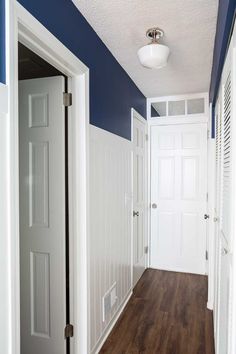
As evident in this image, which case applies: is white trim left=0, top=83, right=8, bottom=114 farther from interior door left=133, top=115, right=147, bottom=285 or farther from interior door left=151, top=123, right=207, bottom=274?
interior door left=151, top=123, right=207, bottom=274

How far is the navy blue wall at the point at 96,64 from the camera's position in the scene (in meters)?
1.43

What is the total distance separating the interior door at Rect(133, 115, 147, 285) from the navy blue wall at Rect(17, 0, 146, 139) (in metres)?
0.37

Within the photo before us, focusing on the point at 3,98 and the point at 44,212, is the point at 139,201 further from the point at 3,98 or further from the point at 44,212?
the point at 3,98

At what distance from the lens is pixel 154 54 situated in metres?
1.91

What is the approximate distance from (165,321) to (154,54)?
7.76 feet

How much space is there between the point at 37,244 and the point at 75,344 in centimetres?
74

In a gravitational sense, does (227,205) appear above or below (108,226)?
above

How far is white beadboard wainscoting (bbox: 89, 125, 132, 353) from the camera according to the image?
1.96 meters

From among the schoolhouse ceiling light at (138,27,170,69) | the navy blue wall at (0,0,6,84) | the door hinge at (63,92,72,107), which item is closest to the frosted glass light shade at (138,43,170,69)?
the schoolhouse ceiling light at (138,27,170,69)

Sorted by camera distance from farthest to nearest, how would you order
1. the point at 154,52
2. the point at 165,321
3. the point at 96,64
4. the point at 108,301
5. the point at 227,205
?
the point at 165,321
the point at 108,301
the point at 96,64
the point at 154,52
the point at 227,205

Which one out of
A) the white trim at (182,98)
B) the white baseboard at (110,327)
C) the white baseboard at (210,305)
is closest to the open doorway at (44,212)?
A: the white baseboard at (110,327)

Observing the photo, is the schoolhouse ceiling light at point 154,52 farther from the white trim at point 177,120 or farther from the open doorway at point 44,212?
the white trim at point 177,120

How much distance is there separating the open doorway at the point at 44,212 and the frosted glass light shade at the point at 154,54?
24.7 inches

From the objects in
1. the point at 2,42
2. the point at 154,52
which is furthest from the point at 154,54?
the point at 2,42
